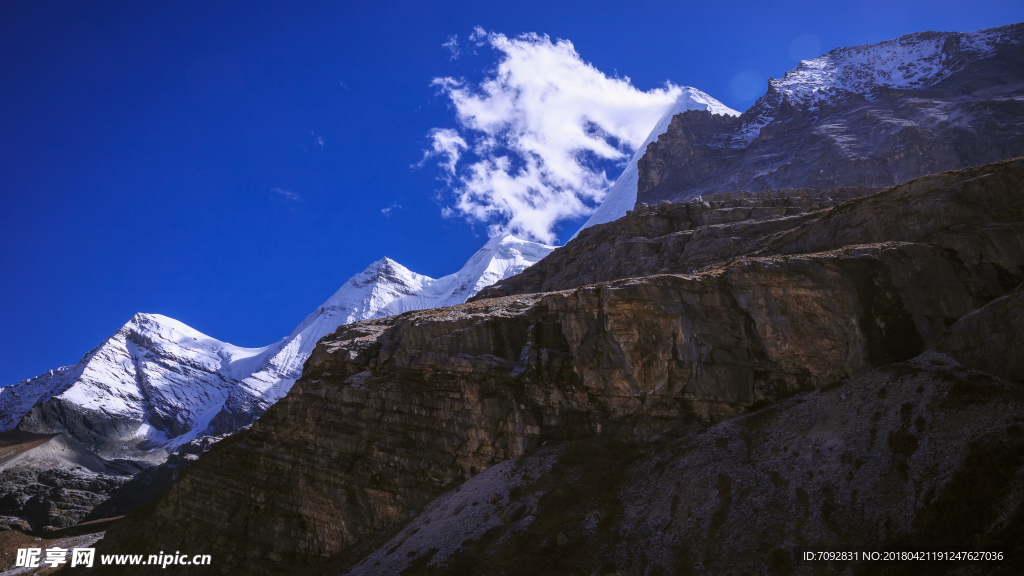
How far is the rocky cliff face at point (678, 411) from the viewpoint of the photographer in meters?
24.9

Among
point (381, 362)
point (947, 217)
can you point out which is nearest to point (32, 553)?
point (381, 362)

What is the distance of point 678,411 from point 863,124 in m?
126

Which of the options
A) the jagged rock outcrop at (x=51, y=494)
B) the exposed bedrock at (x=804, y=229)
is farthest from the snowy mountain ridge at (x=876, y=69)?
the jagged rock outcrop at (x=51, y=494)

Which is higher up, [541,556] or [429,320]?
[429,320]

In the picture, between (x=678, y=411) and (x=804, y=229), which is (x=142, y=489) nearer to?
(x=678, y=411)

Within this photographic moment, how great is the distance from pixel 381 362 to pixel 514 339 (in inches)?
486

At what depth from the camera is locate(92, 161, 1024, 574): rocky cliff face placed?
2489 cm

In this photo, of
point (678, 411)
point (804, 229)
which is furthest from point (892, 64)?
point (678, 411)

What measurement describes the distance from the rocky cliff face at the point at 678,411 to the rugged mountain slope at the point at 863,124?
78.6m

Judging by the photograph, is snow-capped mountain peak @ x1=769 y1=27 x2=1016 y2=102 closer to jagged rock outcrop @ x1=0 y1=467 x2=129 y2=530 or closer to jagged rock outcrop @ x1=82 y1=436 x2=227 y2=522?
jagged rock outcrop @ x1=82 y1=436 x2=227 y2=522

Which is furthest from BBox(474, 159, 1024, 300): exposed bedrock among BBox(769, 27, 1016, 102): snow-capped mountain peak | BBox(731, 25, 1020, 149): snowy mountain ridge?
BBox(769, 27, 1016, 102): snow-capped mountain peak

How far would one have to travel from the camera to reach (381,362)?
4831cm

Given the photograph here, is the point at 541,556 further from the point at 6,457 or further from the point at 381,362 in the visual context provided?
the point at 6,457

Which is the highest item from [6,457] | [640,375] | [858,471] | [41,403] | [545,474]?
[41,403]
